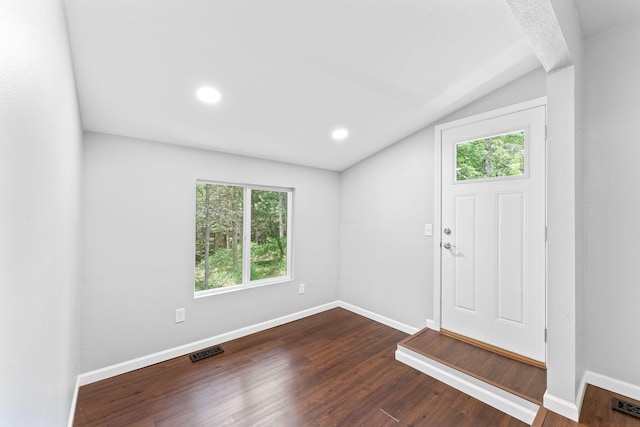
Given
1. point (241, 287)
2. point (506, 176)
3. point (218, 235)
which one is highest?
point (506, 176)

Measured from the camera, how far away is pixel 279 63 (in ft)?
5.84

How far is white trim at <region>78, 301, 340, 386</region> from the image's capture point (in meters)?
2.18

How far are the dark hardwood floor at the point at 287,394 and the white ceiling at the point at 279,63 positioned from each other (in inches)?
76.8

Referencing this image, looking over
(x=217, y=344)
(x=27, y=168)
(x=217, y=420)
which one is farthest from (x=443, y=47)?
(x=217, y=344)

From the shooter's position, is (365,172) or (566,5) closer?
(566,5)

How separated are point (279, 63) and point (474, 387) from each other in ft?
8.57

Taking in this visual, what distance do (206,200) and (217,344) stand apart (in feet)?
4.63

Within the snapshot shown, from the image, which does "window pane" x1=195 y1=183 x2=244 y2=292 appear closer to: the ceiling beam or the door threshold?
the door threshold

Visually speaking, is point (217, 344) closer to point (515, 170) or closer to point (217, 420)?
point (217, 420)

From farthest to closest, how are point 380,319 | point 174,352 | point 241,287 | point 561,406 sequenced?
1. point 380,319
2. point 241,287
3. point 174,352
4. point 561,406

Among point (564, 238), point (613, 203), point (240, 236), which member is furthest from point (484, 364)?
point (240, 236)

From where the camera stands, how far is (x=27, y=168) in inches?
29.9

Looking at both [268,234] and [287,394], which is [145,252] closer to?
[268,234]

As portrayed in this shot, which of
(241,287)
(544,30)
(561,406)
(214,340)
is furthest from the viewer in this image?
(241,287)
